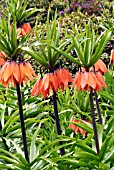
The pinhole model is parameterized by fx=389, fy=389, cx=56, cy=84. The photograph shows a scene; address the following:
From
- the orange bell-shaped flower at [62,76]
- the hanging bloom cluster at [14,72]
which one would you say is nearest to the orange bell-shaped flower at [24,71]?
the hanging bloom cluster at [14,72]

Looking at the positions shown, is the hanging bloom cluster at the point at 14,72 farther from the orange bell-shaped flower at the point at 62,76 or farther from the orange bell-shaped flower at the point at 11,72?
the orange bell-shaped flower at the point at 62,76

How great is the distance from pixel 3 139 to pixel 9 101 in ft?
1.53

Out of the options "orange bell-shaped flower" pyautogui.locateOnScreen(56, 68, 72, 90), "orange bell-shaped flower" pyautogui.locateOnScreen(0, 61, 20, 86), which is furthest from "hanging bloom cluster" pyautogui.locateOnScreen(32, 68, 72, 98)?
"orange bell-shaped flower" pyautogui.locateOnScreen(0, 61, 20, 86)

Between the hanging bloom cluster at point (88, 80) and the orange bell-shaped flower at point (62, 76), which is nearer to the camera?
the hanging bloom cluster at point (88, 80)

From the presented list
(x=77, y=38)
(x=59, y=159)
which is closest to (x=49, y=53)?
(x=77, y=38)

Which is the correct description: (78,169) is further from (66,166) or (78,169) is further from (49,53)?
(49,53)

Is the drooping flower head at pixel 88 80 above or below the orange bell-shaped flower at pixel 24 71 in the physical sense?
below

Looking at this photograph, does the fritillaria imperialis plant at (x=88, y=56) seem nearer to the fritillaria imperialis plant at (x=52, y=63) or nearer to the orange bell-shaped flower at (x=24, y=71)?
the fritillaria imperialis plant at (x=52, y=63)

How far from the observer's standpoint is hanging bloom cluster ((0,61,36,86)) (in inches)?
71.1

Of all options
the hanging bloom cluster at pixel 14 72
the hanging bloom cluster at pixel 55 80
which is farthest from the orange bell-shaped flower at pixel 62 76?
the hanging bloom cluster at pixel 14 72

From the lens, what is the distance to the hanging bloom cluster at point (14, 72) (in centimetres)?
181

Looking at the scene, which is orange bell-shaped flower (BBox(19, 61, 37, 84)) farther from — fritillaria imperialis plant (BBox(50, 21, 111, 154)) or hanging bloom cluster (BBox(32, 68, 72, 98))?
fritillaria imperialis plant (BBox(50, 21, 111, 154))

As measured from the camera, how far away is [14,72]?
5.93 ft

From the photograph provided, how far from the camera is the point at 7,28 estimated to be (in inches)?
71.3
